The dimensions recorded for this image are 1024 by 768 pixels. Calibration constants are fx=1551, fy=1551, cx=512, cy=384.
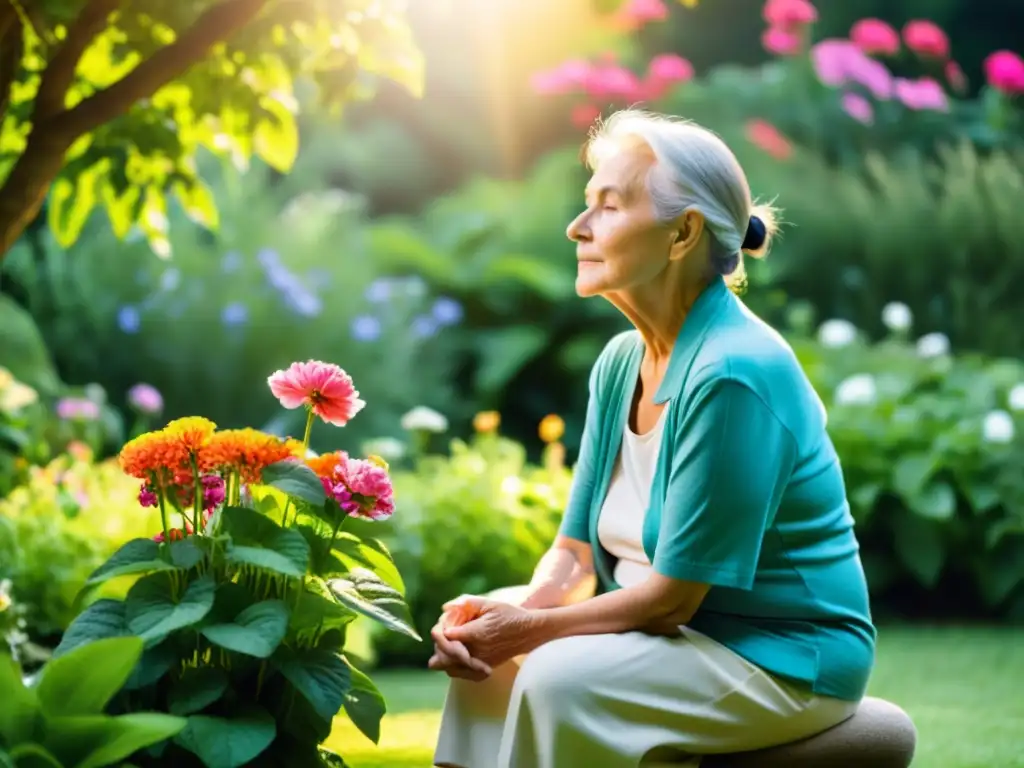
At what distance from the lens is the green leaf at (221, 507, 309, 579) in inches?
106

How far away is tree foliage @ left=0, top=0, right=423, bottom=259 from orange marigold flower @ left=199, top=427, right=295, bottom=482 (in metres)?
1.20

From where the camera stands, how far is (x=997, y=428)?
19.8 ft

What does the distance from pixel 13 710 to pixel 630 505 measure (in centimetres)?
123

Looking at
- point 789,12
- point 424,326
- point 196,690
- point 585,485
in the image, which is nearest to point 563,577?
point 585,485

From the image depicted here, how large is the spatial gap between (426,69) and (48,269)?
16.6 ft

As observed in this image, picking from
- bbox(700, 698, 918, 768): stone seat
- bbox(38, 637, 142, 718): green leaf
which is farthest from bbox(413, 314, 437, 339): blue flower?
bbox(38, 637, 142, 718): green leaf

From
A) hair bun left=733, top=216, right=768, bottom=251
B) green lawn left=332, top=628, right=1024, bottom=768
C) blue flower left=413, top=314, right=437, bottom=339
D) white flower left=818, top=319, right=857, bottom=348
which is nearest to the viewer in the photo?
hair bun left=733, top=216, right=768, bottom=251

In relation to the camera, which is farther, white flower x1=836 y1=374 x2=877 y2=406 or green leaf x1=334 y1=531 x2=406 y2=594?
white flower x1=836 y1=374 x2=877 y2=406

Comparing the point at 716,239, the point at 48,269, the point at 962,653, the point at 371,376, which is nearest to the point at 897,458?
the point at 962,653

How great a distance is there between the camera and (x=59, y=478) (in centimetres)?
569

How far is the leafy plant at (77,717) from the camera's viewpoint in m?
2.47

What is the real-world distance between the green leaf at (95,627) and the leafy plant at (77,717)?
13cm

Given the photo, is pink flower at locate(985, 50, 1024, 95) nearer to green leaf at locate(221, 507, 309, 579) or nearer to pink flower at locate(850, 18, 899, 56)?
pink flower at locate(850, 18, 899, 56)

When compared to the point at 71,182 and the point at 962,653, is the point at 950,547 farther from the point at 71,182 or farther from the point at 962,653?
the point at 71,182
